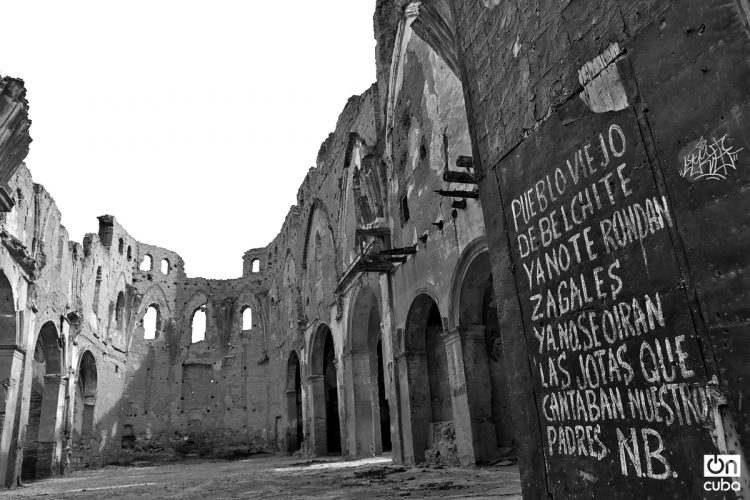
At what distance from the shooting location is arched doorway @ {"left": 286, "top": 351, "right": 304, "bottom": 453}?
21984 millimetres

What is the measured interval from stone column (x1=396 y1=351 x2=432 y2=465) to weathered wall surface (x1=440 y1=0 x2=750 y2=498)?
7.22 metres

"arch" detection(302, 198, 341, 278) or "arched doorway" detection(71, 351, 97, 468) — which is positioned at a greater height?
"arch" detection(302, 198, 341, 278)

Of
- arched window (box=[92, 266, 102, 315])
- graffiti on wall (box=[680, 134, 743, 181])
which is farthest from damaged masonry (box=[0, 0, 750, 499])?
arched window (box=[92, 266, 102, 315])

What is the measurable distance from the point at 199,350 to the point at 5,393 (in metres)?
15.2

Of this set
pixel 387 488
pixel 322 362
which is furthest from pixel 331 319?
pixel 387 488

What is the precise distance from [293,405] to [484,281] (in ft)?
50.5

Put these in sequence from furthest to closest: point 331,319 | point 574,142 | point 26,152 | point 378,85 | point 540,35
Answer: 1. point 331,319
2. point 378,85
3. point 26,152
4. point 540,35
5. point 574,142

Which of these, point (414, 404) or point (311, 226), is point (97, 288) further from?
point (414, 404)

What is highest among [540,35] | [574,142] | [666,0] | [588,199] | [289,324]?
[289,324]

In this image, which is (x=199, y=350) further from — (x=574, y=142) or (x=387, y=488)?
(x=574, y=142)

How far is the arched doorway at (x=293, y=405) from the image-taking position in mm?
21984

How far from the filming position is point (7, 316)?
12.9 m

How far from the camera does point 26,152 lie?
1154 cm

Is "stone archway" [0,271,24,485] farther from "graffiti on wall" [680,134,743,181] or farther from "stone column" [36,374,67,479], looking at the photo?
"graffiti on wall" [680,134,743,181]
